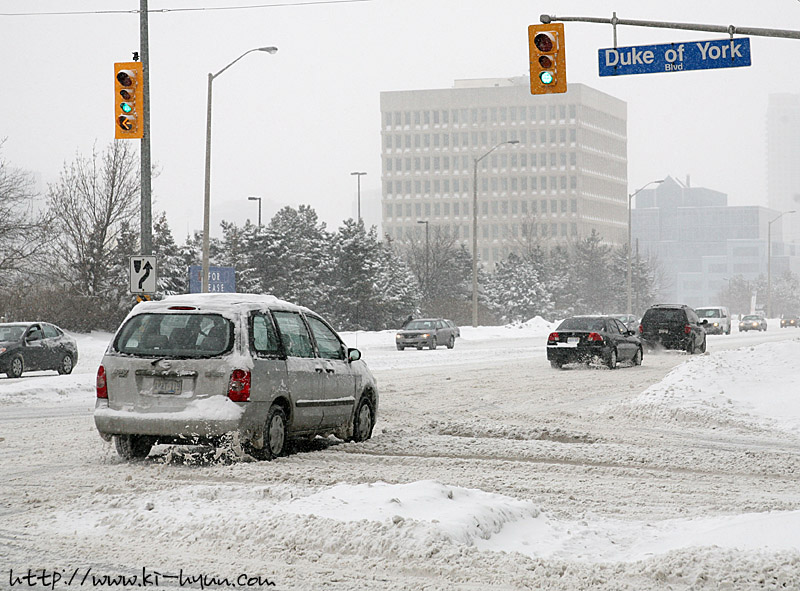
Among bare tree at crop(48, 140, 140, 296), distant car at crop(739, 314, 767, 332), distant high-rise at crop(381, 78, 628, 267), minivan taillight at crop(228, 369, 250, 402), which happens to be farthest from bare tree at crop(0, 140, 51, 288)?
distant high-rise at crop(381, 78, 628, 267)

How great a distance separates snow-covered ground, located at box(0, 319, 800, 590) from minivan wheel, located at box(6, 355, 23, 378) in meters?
9.68

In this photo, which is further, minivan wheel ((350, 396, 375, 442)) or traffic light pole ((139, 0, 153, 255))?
traffic light pole ((139, 0, 153, 255))

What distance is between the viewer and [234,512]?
293 inches

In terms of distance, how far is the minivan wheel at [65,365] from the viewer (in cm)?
2719

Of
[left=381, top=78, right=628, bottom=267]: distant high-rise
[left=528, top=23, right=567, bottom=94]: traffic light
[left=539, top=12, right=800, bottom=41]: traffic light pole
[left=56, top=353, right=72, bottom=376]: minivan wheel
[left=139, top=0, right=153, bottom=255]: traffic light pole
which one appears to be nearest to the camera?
[left=539, top=12, right=800, bottom=41]: traffic light pole

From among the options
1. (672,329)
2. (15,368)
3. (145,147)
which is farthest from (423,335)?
(145,147)

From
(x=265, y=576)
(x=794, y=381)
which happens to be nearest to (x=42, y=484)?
(x=265, y=576)

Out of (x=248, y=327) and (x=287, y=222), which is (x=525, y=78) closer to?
(x=287, y=222)

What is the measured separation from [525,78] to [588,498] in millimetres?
181076

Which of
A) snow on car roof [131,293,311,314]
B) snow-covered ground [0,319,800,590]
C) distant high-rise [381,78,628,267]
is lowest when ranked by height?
snow-covered ground [0,319,800,590]

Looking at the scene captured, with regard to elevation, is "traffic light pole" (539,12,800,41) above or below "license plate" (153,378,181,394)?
above

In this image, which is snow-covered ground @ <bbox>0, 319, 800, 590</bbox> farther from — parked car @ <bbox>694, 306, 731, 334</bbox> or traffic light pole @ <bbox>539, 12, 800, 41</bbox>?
parked car @ <bbox>694, 306, 731, 334</bbox>

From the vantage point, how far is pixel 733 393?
17.6 meters

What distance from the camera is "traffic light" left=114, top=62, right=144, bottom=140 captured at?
17938 mm
